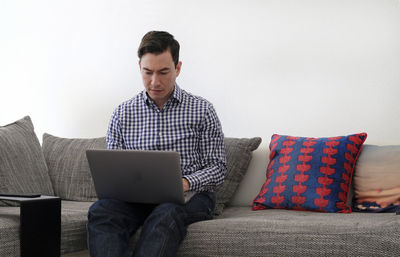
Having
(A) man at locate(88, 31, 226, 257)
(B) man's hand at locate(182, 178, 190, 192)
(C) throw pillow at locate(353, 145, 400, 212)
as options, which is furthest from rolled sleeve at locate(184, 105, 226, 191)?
(C) throw pillow at locate(353, 145, 400, 212)

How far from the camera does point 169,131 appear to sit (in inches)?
90.6

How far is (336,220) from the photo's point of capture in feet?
6.50

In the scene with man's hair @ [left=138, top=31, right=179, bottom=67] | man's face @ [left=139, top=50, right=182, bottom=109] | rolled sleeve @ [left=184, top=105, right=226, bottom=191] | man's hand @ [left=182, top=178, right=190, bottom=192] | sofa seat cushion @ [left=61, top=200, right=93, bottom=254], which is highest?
man's hair @ [left=138, top=31, right=179, bottom=67]

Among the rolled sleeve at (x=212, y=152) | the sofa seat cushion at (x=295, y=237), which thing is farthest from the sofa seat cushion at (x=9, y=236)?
the rolled sleeve at (x=212, y=152)

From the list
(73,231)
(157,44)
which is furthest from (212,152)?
(73,231)

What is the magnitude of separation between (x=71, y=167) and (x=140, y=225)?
0.85 meters

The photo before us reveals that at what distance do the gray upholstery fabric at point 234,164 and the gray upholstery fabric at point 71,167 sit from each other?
66cm

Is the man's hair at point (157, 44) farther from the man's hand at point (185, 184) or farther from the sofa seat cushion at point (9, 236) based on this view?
the sofa seat cushion at point (9, 236)

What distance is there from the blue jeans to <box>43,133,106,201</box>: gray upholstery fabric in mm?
687

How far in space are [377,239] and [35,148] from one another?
67.6 inches

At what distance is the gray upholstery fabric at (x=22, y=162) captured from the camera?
7.91 ft

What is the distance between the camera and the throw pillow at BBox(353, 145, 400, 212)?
7.57ft

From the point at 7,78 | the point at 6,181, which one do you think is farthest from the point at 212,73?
the point at 7,78

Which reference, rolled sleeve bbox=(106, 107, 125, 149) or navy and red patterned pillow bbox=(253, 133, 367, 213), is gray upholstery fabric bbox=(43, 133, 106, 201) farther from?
navy and red patterned pillow bbox=(253, 133, 367, 213)
